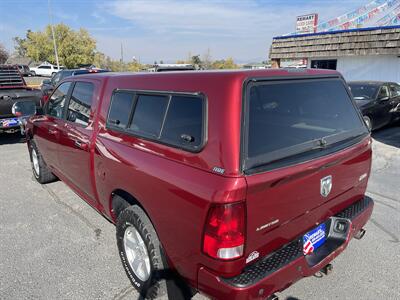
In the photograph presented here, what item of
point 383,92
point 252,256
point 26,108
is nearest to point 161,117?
point 252,256

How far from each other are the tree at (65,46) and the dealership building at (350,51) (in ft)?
140

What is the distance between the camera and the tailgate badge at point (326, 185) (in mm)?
2291

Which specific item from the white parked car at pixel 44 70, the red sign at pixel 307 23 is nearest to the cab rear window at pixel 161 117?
the red sign at pixel 307 23

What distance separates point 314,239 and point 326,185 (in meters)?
0.41

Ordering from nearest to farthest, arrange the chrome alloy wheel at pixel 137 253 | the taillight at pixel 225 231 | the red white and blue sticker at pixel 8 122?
the taillight at pixel 225 231
the chrome alloy wheel at pixel 137 253
the red white and blue sticker at pixel 8 122

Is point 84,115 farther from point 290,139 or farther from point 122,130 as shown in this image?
point 290,139

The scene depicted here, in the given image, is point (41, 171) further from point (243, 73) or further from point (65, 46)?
point (65, 46)

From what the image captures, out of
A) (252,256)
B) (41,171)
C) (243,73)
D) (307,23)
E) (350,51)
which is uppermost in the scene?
(307,23)

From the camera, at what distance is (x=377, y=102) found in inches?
347

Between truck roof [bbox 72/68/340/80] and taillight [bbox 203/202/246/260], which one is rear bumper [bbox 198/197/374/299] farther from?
truck roof [bbox 72/68/340/80]

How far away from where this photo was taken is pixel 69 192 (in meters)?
4.91

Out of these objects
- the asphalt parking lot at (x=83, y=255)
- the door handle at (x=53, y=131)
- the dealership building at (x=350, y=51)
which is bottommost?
the asphalt parking lot at (x=83, y=255)

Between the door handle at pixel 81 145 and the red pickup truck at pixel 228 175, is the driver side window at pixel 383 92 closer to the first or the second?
the red pickup truck at pixel 228 175

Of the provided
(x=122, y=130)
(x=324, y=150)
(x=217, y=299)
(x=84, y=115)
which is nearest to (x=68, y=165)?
(x=84, y=115)
